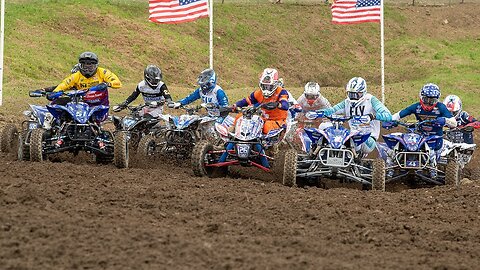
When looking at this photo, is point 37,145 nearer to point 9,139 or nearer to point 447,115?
point 9,139

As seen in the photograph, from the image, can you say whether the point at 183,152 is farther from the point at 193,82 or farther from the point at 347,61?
the point at 347,61

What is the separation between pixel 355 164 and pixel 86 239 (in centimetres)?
655

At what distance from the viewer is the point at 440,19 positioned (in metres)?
53.1

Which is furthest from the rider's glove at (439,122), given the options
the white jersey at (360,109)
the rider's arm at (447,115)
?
the white jersey at (360,109)

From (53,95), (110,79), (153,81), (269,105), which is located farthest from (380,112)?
(53,95)

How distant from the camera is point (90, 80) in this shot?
17875mm

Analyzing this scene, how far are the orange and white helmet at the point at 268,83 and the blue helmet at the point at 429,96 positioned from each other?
2.51 meters

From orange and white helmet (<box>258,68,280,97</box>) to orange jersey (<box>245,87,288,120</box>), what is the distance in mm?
107

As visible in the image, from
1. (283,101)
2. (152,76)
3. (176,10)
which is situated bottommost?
(283,101)

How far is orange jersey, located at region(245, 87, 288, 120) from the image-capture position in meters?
17.7

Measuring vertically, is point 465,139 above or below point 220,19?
below

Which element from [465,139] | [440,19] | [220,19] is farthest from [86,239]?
[440,19]

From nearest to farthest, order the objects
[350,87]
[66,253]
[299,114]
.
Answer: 1. [66,253]
2. [350,87]
3. [299,114]

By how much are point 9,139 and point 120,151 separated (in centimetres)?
346
